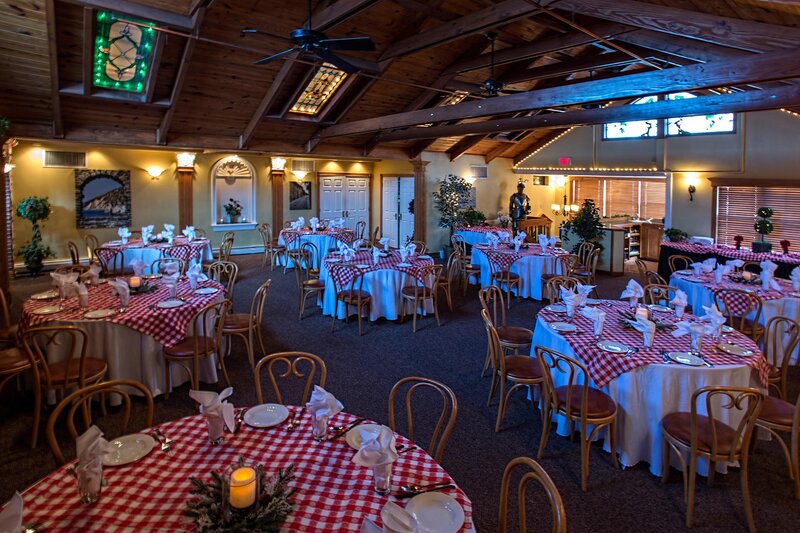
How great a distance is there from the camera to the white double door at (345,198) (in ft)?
48.0

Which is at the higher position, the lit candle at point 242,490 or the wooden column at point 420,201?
the wooden column at point 420,201

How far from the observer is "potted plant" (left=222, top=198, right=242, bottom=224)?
1302 centimetres

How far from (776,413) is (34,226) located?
12211 mm

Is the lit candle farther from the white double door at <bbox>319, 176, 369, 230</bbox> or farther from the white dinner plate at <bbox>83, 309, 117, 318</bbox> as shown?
the white double door at <bbox>319, 176, 369, 230</bbox>

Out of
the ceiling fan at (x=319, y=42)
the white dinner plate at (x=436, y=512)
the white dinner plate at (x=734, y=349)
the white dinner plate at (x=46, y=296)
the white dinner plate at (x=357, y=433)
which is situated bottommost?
the white dinner plate at (x=436, y=512)

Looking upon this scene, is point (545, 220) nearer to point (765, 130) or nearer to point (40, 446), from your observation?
point (765, 130)

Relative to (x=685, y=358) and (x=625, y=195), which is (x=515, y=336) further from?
(x=625, y=195)

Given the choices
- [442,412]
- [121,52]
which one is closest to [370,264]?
[442,412]

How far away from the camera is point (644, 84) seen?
19.2 feet

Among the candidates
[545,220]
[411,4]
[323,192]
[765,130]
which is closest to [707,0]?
[411,4]

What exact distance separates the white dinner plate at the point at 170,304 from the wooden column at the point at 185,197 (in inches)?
328

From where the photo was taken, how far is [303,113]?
35.1 ft

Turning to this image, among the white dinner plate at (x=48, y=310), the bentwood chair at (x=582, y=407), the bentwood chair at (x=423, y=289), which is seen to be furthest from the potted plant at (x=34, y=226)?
the bentwood chair at (x=582, y=407)

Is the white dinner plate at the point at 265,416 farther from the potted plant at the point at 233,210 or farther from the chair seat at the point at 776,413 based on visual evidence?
the potted plant at the point at 233,210
